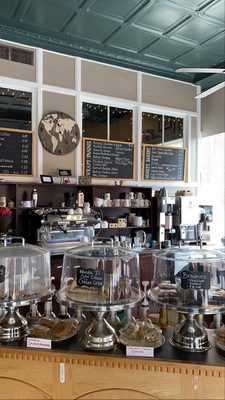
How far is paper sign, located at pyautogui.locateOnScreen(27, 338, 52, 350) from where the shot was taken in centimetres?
159

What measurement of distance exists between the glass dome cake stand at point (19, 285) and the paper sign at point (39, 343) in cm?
10

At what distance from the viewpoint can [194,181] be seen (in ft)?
19.3

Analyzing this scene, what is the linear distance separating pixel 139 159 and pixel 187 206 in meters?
1.05

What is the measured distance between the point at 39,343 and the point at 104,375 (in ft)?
1.11

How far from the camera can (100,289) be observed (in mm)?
1607

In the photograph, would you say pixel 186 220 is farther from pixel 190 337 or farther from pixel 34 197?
pixel 190 337

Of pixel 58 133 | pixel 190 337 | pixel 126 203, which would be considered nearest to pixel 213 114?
pixel 126 203

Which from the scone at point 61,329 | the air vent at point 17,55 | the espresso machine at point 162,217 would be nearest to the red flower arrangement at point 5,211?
the air vent at point 17,55

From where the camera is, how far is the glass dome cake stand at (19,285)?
166 cm

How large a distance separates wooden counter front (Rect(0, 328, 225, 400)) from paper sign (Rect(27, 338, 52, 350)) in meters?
0.03

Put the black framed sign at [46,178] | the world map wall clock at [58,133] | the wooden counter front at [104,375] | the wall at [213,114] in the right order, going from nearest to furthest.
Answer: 1. the wooden counter front at [104,375]
2. the black framed sign at [46,178]
3. the world map wall clock at [58,133]
4. the wall at [213,114]

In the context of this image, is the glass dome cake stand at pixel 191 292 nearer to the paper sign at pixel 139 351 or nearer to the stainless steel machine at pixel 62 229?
the paper sign at pixel 139 351

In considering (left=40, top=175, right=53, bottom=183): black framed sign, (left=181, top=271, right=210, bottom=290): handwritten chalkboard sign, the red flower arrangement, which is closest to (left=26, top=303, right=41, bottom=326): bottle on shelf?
(left=181, top=271, right=210, bottom=290): handwritten chalkboard sign

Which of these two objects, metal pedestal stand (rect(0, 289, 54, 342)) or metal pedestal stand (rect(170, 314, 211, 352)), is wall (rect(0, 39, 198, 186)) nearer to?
metal pedestal stand (rect(0, 289, 54, 342))
